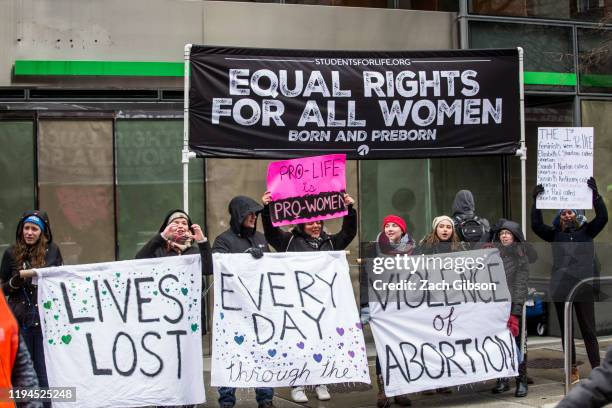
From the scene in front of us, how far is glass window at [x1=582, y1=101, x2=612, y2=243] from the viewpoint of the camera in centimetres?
1171

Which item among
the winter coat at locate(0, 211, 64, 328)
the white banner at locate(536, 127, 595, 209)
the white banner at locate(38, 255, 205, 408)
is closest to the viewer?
the white banner at locate(38, 255, 205, 408)

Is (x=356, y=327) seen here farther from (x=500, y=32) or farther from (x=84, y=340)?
(x=500, y=32)

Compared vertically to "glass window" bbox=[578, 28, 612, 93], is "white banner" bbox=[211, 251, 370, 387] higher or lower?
lower

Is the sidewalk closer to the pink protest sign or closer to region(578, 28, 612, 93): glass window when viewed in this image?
the pink protest sign

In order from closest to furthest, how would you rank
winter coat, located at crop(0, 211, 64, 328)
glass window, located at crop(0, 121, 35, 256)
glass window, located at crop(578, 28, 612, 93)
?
1. winter coat, located at crop(0, 211, 64, 328)
2. glass window, located at crop(0, 121, 35, 256)
3. glass window, located at crop(578, 28, 612, 93)

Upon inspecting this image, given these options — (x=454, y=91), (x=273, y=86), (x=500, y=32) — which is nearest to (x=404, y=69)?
(x=454, y=91)

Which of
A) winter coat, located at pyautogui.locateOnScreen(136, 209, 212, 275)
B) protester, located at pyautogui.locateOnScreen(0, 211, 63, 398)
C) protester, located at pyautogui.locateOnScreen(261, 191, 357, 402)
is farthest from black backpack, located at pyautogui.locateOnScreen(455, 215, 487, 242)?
protester, located at pyautogui.locateOnScreen(0, 211, 63, 398)

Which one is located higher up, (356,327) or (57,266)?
(57,266)

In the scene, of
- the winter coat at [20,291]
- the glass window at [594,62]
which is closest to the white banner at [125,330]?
the winter coat at [20,291]

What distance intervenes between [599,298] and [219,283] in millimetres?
4149

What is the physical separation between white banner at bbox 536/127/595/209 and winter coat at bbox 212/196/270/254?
9.41ft

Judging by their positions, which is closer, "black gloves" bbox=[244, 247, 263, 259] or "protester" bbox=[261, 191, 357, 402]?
"black gloves" bbox=[244, 247, 263, 259]

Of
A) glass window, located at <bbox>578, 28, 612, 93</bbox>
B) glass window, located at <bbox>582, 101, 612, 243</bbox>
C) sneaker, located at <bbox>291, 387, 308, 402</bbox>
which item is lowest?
sneaker, located at <bbox>291, 387, 308, 402</bbox>

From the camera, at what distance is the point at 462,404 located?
7.39m
